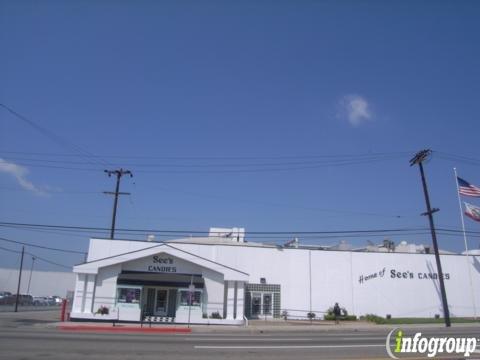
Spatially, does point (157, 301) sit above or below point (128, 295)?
below

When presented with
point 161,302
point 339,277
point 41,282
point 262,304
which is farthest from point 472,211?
point 41,282

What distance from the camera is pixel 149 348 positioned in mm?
15352

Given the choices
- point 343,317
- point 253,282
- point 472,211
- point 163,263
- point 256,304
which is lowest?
point 343,317

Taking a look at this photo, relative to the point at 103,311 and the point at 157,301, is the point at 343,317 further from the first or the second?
the point at 103,311

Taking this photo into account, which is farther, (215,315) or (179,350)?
(215,315)

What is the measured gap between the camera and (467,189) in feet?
123

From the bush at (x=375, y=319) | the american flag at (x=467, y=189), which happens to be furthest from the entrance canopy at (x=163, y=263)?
the american flag at (x=467, y=189)

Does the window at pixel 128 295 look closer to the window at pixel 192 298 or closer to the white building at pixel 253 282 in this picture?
the white building at pixel 253 282

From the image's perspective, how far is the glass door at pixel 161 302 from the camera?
1339 inches

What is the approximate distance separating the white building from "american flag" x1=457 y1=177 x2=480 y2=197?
6563 mm

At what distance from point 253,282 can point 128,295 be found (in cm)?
998

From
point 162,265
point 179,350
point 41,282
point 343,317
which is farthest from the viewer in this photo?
point 41,282

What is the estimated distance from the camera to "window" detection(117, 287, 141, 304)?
33.5m

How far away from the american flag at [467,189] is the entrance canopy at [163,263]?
61.7 ft
